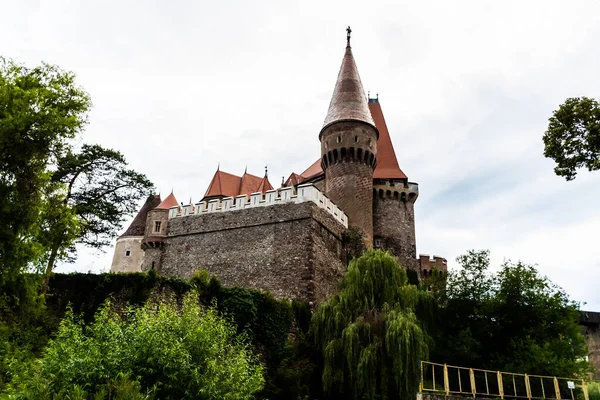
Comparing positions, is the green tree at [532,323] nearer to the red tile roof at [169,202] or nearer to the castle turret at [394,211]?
the castle turret at [394,211]

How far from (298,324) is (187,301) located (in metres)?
5.25

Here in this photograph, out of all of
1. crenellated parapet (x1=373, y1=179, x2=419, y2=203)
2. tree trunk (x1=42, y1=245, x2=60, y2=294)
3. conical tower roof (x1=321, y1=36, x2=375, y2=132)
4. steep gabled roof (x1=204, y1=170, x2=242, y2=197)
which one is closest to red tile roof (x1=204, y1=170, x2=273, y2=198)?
steep gabled roof (x1=204, y1=170, x2=242, y2=197)

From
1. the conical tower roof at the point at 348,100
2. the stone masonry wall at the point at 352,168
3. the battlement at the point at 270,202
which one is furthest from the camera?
the conical tower roof at the point at 348,100

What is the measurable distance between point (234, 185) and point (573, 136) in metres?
22.8

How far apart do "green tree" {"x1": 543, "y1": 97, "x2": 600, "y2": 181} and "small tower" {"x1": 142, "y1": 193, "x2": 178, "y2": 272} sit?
1861 centimetres

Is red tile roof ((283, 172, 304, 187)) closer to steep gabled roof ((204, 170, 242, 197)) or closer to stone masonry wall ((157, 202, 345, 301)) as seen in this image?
steep gabled roof ((204, 170, 242, 197))

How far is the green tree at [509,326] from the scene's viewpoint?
1945 centimetres

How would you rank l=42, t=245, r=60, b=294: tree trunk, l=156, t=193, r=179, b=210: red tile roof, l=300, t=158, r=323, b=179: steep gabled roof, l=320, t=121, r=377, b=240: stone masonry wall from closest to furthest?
l=42, t=245, r=60, b=294: tree trunk, l=320, t=121, r=377, b=240: stone masonry wall, l=156, t=193, r=179, b=210: red tile roof, l=300, t=158, r=323, b=179: steep gabled roof

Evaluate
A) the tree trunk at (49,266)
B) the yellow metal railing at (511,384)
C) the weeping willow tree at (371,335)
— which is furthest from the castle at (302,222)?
the tree trunk at (49,266)

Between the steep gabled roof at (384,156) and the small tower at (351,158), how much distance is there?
3.55m

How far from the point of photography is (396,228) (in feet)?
101

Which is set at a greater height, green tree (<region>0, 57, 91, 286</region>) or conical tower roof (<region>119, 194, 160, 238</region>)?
conical tower roof (<region>119, 194, 160, 238</region>)

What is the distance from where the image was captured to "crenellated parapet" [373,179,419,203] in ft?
103

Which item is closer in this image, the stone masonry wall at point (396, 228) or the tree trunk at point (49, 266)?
the tree trunk at point (49, 266)
